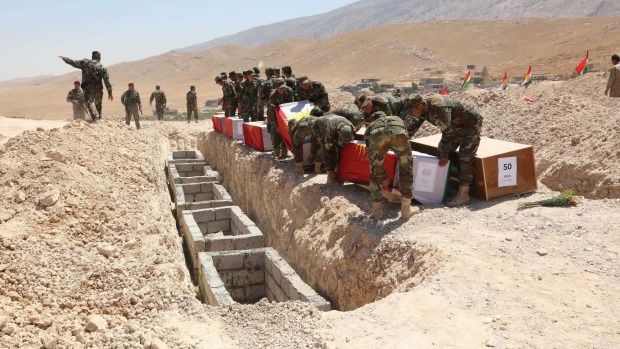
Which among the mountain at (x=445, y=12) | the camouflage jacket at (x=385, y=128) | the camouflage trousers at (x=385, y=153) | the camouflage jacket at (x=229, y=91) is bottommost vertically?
the camouflage trousers at (x=385, y=153)

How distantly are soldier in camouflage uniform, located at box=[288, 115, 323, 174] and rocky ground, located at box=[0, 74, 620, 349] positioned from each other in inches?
10.1

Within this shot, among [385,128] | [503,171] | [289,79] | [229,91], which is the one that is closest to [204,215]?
[289,79]

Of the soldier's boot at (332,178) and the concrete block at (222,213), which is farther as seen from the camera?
the concrete block at (222,213)

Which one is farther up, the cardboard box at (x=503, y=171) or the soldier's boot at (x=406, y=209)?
the cardboard box at (x=503, y=171)

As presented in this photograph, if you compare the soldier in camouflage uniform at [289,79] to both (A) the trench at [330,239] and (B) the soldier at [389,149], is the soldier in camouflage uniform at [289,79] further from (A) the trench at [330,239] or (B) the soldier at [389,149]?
(B) the soldier at [389,149]

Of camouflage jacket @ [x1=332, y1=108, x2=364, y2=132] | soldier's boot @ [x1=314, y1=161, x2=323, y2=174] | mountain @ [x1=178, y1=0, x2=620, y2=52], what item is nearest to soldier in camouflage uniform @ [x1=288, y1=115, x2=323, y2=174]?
soldier's boot @ [x1=314, y1=161, x2=323, y2=174]

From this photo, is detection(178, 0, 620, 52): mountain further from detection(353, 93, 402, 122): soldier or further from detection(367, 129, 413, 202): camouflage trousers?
detection(367, 129, 413, 202): camouflage trousers

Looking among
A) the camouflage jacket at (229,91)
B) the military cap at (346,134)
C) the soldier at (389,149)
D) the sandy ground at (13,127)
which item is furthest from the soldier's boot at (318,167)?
the sandy ground at (13,127)

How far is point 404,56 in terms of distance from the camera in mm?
56344

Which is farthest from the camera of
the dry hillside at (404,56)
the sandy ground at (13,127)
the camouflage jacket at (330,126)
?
the dry hillside at (404,56)

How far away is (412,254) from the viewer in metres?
5.22

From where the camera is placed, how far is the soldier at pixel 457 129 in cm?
607

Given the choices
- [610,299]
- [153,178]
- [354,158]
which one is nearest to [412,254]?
[610,299]

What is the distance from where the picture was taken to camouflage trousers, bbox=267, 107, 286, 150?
9820 mm
